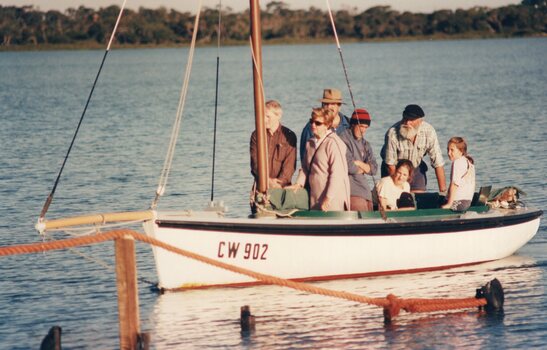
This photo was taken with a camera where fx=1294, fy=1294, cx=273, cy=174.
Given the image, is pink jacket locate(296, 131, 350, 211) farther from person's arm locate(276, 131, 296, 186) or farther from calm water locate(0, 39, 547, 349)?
calm water locate(0, 39, 547, 349)

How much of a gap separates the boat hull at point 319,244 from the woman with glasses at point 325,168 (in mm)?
378

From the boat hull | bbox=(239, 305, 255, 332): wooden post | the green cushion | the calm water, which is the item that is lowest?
the calm water

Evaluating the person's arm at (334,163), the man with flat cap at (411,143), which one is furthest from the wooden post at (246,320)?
the man with flat cap at (411,143)

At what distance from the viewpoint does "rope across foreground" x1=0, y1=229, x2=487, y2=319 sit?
1226 cm

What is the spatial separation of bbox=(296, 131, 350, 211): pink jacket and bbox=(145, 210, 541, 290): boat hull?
385 millimetres

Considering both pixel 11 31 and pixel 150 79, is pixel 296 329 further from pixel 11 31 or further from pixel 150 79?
pixel 11 31

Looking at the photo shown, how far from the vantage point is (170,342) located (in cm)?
1394

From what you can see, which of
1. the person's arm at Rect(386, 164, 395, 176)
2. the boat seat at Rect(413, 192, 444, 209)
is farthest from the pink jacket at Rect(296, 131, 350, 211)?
→ the boat seat at Rect(413, 192, 444, 209)

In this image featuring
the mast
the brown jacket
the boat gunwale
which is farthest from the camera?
the brown jacket

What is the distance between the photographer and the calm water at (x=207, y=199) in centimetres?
1419

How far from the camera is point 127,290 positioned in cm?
1214

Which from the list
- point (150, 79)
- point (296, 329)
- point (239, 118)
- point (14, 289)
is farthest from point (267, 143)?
point (150, 79)

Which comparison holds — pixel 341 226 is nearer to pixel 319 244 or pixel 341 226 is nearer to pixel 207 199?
pixel 319 244

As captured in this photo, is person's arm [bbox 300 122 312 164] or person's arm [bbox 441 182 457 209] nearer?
person's arm [bbox 300 122 312 164]
